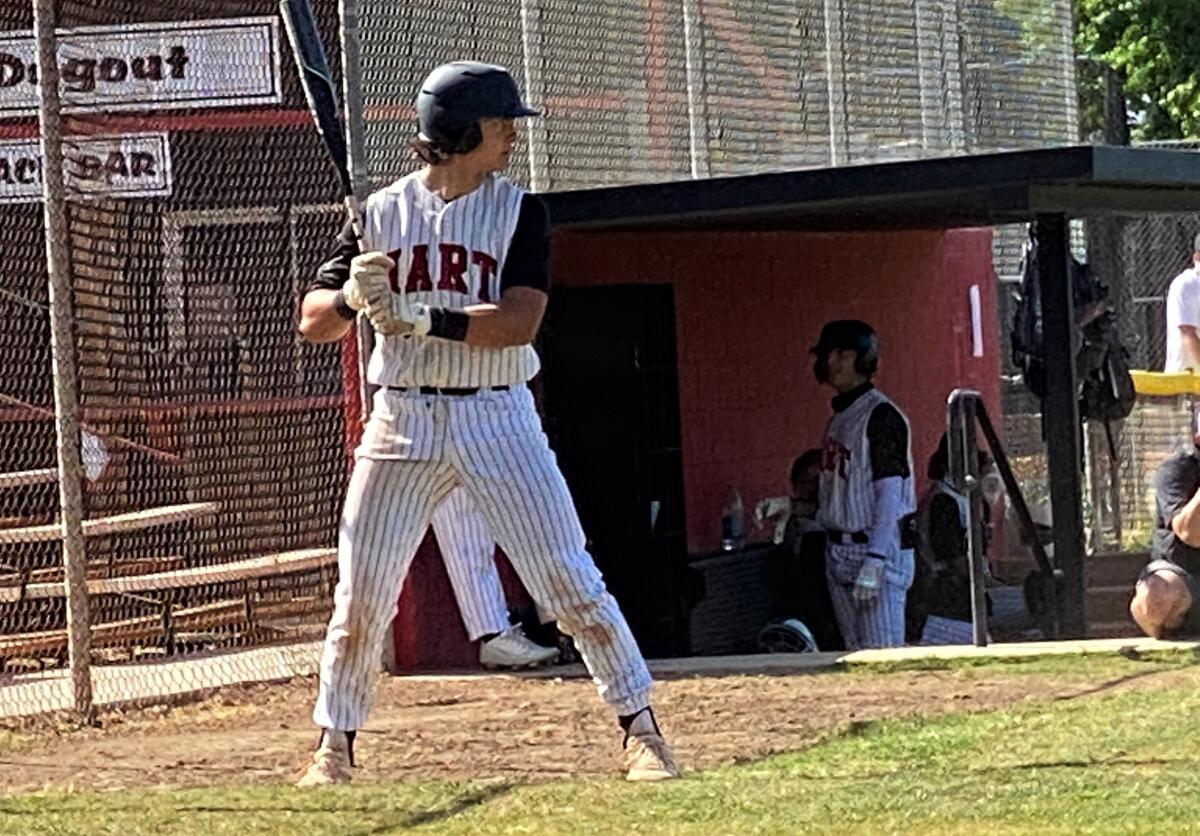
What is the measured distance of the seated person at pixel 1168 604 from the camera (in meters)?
10.3

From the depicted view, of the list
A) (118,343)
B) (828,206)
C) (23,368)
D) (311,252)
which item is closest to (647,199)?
(828,206)

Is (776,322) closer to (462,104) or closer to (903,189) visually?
(903,189)

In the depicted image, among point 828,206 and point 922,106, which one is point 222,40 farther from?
point 922,106

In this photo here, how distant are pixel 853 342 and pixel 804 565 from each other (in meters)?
1.19

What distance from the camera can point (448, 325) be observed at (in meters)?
6.67

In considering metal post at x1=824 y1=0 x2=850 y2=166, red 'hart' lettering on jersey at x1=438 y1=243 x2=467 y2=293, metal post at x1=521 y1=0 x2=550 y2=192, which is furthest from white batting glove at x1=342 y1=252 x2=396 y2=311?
metal post at x1=824 y1=0 x2=850 y2=166

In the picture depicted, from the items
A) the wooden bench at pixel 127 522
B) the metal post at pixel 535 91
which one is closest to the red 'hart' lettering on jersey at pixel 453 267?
the wooden bench at pixel 127 522

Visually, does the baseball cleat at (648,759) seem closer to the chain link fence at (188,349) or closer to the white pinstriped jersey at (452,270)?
the white pinstriped jersey at (452,270)

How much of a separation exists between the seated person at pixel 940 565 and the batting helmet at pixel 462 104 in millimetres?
5546

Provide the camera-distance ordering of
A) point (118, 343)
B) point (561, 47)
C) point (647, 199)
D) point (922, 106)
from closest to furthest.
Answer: point (647, 199) < point (118, 343) < point (561, 47) < point (922, 106)

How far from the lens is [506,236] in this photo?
690 centimetres

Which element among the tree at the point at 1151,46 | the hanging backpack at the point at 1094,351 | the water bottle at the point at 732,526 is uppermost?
the tree at the point at 1151,46

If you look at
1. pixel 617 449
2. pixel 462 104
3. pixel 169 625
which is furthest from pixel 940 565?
pixel 462 104

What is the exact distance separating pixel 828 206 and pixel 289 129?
242cm
